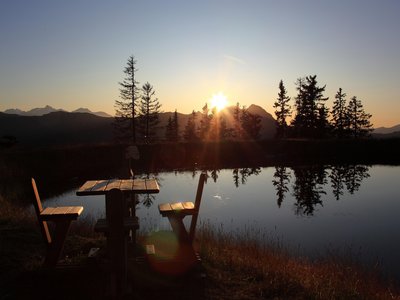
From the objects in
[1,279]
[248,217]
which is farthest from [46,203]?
[1,279]

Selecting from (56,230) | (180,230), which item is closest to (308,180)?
(180,230)

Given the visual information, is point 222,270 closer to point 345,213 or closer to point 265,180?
point 345,213

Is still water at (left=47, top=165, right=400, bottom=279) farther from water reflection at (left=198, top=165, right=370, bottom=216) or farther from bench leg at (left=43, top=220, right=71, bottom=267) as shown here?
bench leg at (left=43, top=220, right=71, bottom=267)

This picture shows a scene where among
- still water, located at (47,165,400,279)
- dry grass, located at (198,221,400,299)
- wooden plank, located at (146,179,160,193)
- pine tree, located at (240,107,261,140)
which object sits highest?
pine tree, located at (240,107,261,140)

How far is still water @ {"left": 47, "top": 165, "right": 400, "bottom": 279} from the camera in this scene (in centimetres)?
1271

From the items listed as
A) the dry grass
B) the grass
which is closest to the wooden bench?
the grass

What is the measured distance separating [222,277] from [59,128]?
179 meters

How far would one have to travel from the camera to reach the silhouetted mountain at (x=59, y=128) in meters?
148

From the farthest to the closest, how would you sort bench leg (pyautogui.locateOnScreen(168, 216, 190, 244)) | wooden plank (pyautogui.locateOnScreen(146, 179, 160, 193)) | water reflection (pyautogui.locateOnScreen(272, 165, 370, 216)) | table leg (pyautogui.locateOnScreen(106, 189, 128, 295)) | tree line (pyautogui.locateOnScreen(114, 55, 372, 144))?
tree line (pyautogui.locateOnScreen(114, 55, 372, 144)) → water reflection (pyautogui.locateOnScreen(272, 165, 370, 216)) → wooden plank (pyautogui.locateOnScreen(146, 179, 160, 193)) → bench leg (pyautogui.locateOnScreen(168, 216, 190, 244)) → table leg (pyautogui.locateOnScreen(106, 189, 128, 295))

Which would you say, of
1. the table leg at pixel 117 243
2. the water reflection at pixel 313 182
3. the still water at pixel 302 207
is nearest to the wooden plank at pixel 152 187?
the table leg at pixel 117 243

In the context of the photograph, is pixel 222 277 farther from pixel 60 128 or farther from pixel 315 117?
pixel 60 128

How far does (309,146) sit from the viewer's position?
47094mm

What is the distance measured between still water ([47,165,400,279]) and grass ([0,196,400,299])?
2523 mm

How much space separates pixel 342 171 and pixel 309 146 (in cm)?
1463
